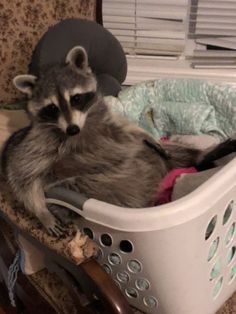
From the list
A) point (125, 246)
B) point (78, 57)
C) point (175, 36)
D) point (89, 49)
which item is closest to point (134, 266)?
point (125, 246)

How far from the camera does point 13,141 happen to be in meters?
1.20

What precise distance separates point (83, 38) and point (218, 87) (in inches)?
15.7

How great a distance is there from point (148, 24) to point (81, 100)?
70 centimetres

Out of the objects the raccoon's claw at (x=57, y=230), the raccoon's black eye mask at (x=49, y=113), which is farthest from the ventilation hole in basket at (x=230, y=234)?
the raccoon's black eye mask at (x=49, y=113)

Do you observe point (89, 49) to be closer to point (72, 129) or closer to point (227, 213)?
point (72, 129)

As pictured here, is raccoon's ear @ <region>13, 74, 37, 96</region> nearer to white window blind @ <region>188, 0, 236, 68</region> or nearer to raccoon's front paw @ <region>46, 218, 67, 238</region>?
raccoon's front paw @ <region>46, 218, 67, 238</region>

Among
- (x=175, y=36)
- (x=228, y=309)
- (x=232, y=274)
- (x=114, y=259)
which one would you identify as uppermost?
(x=175, y=36)

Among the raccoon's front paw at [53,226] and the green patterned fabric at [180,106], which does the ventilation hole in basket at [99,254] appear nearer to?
the raccoon's front paw at [53,226]

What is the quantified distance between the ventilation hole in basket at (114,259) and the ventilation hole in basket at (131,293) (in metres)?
0.08

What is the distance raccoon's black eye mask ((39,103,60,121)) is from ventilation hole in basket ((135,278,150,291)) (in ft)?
1.33

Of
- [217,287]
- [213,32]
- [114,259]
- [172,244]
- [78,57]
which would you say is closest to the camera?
[172,244]

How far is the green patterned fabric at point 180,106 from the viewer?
53.1 inches

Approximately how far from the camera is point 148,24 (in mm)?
1707

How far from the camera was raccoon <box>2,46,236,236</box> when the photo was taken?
105 cm
